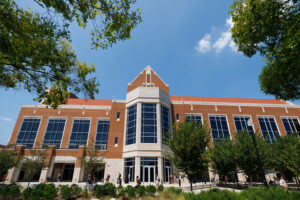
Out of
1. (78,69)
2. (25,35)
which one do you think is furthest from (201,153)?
(25,35)

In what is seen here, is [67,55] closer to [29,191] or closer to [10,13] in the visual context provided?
[10,13]

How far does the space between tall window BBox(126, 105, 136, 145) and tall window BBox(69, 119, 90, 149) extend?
9.20 meters

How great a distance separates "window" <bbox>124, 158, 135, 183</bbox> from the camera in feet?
73.8

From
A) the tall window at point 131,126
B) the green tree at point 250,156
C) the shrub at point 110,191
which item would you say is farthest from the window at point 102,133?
the green tree at point 250,156

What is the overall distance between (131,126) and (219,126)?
17266mm

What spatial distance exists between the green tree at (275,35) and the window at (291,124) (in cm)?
2886

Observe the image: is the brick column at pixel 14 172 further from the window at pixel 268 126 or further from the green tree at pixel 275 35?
the window at pixel 268 126

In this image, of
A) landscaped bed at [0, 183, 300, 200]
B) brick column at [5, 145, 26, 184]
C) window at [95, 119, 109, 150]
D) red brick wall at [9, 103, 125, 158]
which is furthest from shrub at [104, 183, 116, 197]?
brick column at [5, 145, 26, 184]

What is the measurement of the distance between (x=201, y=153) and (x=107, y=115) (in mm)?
22853

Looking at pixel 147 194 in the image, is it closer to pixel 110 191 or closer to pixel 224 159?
pixel 110 191

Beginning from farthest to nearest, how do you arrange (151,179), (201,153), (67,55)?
(151,179), (201,153), (67,55)

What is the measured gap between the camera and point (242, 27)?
7820 millimetres

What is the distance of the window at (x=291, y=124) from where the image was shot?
30188 mm

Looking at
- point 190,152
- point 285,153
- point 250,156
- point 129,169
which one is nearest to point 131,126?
point 129,169
